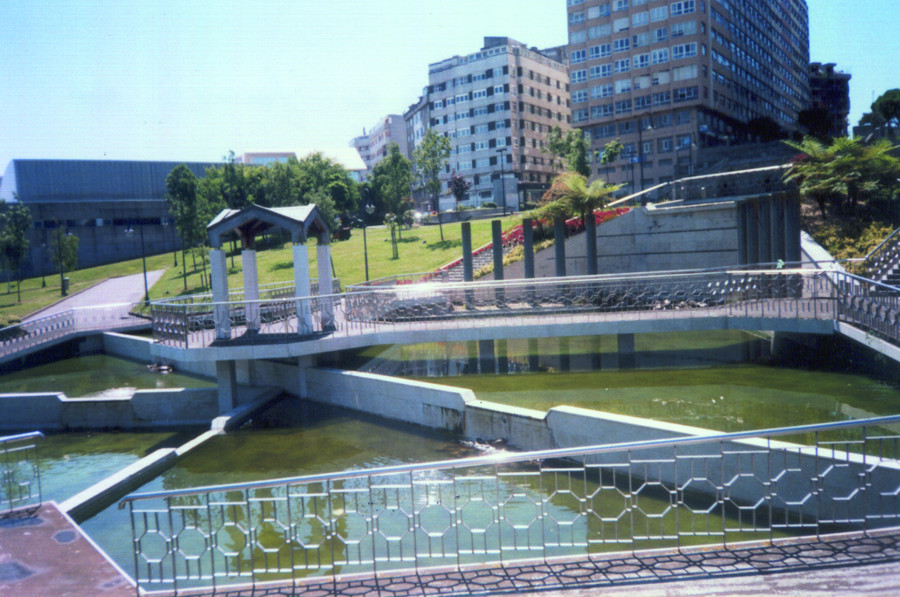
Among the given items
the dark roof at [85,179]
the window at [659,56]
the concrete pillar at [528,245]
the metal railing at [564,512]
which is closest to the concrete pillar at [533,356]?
the concrete pillar at [528,245]

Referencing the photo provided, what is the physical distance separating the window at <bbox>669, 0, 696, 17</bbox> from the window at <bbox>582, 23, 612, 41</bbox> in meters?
5.90

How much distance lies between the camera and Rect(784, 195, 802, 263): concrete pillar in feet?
63.7

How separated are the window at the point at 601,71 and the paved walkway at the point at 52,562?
58.7m

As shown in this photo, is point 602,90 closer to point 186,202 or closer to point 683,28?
point 683,28

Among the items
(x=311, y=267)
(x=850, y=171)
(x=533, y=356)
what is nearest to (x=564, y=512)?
(x=533, y=356)

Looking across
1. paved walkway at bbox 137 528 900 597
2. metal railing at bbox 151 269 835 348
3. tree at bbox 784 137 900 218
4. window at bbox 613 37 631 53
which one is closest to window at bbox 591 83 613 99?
window at bbox 613 37 631 53

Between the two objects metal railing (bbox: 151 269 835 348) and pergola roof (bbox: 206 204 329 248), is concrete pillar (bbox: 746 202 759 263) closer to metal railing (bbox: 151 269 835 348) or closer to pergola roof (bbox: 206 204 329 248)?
metal railing (bbox: 151 269 835 348)

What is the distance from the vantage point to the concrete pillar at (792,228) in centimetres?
1941

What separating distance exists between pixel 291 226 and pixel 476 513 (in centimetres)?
990

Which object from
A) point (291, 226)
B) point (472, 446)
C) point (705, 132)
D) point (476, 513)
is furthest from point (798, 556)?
point (705, 132)

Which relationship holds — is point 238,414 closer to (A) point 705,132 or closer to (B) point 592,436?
(B) point 592,436

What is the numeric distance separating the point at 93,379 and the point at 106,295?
923 inches

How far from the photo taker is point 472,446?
13.0 m

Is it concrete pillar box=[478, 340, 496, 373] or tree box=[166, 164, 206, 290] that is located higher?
tree box=[166, 164, 206, 290]
